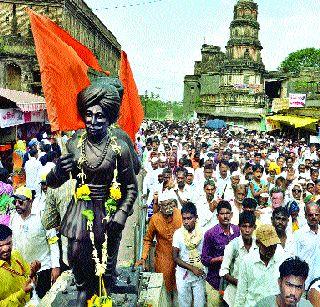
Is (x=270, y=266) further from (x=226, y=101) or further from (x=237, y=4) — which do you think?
(x=237, y=4)

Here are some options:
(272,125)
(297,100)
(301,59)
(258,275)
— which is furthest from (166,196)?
(301,59)

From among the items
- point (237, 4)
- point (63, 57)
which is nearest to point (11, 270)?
point (63, 57)

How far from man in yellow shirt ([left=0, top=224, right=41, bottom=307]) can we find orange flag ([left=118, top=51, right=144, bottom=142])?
2.77 metres

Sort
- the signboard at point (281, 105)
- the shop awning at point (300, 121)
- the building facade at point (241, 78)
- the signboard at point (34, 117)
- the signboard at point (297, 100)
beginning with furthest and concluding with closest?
the building facade at point (241, 78), the signboard at point (281, 105), the signboard at point (297, 100), the shop awning at point (300, 121), the signboard at point (34, 117)

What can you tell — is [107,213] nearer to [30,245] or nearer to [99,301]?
[99,301]

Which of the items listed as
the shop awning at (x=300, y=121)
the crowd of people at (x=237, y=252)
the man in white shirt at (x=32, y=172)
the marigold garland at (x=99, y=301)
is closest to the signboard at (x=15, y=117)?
the man in white shirt at (x=32, y=172)

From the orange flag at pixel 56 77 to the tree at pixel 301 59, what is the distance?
6449 cm

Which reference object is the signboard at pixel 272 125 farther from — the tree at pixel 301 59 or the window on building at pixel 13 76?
the tree at pixel 301 59

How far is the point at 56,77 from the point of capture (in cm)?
378

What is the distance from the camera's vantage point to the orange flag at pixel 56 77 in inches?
145

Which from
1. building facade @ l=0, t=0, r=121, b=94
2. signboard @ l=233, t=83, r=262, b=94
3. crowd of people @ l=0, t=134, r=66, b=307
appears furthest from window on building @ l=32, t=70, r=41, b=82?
signboard @ l=233, t=83, r=262, b=94

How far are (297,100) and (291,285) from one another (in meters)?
28.6

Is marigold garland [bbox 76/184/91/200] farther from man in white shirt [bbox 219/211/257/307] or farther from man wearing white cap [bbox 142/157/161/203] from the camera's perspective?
man wearing white cap [bbox 142/157/161/203]

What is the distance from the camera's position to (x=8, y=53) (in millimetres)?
25750
